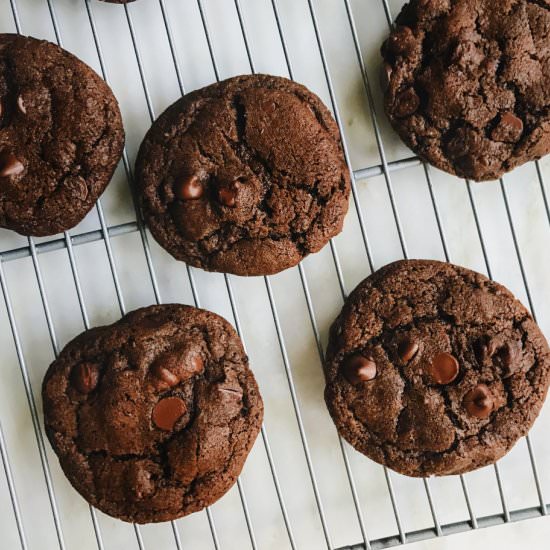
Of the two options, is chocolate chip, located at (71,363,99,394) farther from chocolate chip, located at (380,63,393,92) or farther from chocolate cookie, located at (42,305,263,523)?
chocolate chip, located at (380,63,393,92)

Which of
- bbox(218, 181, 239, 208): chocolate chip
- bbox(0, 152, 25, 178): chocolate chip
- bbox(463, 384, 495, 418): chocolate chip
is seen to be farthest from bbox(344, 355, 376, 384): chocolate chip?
bbox(0, 152, 25, 178): chocolate chip

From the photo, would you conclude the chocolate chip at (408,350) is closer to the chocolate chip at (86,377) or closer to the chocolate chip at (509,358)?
the chocolate chip at (509,358)

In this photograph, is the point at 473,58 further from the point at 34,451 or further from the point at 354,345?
the point at 34,451

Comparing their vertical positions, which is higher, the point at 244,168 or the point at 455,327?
the point at 244,168

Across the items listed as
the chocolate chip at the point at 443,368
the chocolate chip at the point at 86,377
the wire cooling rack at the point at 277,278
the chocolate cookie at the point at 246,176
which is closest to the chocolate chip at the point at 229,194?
the chocolate cookie at the point at 246,176

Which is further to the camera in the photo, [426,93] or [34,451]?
[34,451]

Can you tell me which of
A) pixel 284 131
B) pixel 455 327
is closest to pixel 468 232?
pixel 455 327

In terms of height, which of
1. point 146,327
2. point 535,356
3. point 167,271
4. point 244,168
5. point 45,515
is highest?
point 244,168
